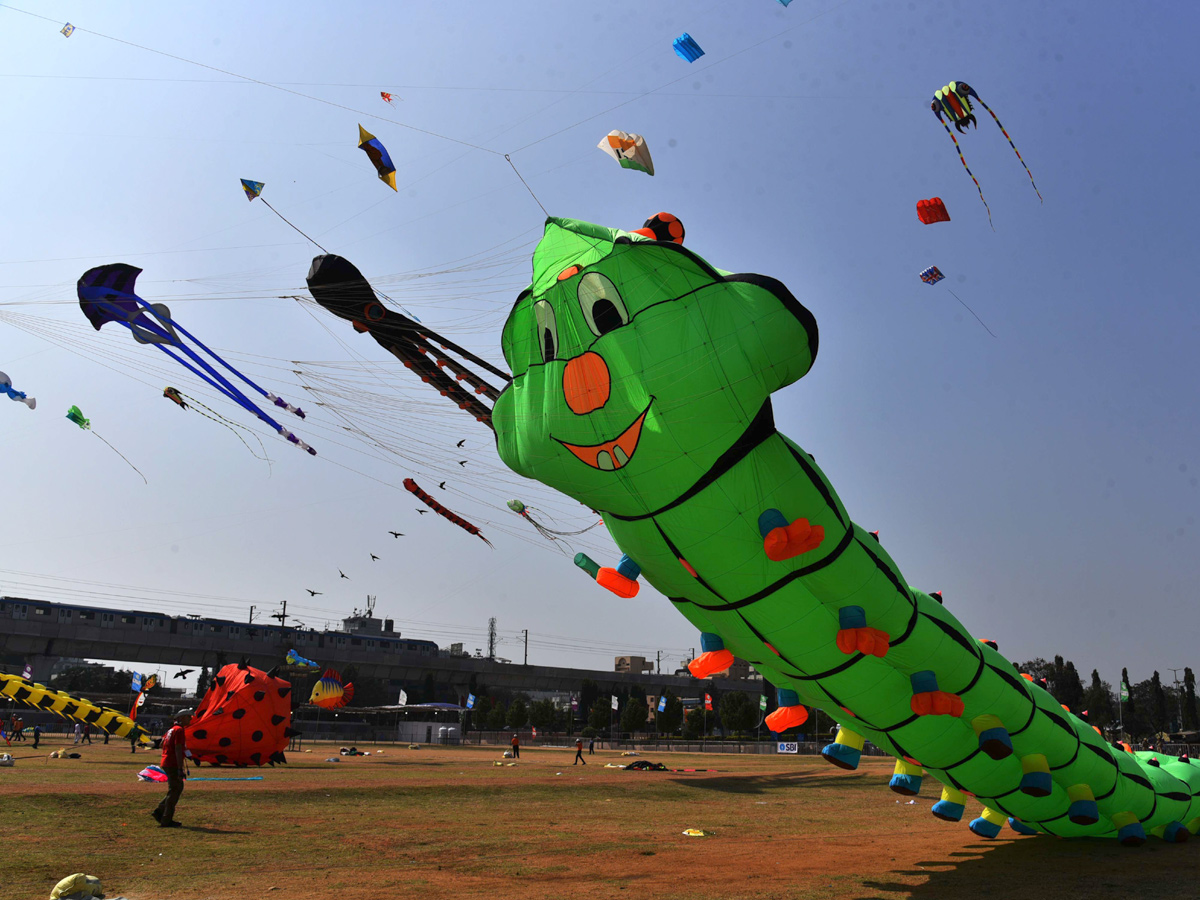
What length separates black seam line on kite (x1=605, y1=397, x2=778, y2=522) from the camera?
8539 mm

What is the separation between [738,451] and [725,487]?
0.41 meters

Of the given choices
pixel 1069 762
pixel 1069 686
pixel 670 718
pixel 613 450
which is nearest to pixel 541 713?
pixel 670 718

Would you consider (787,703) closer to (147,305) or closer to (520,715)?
(147,305)

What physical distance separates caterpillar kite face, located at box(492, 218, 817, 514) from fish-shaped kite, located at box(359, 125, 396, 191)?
470 centimetres

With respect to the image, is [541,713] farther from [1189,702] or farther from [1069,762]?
[1069,762]

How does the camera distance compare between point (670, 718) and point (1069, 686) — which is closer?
point (1069, 686)

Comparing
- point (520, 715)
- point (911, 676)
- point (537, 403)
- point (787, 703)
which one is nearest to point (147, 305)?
point (537, 403)

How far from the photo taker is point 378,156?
12516 millimetres

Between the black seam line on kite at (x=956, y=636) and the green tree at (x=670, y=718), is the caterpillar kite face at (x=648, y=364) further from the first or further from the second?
the green tree at (x=670, y=718)

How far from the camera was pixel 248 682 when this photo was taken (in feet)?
90.2

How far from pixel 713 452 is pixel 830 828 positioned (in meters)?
15.3

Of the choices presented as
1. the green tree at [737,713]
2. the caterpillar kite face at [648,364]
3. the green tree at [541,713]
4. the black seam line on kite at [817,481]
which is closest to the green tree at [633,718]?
the green tree at [737,713]

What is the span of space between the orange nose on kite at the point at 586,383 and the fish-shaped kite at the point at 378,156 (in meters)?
5.48

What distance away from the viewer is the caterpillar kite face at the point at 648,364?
27.1ft
